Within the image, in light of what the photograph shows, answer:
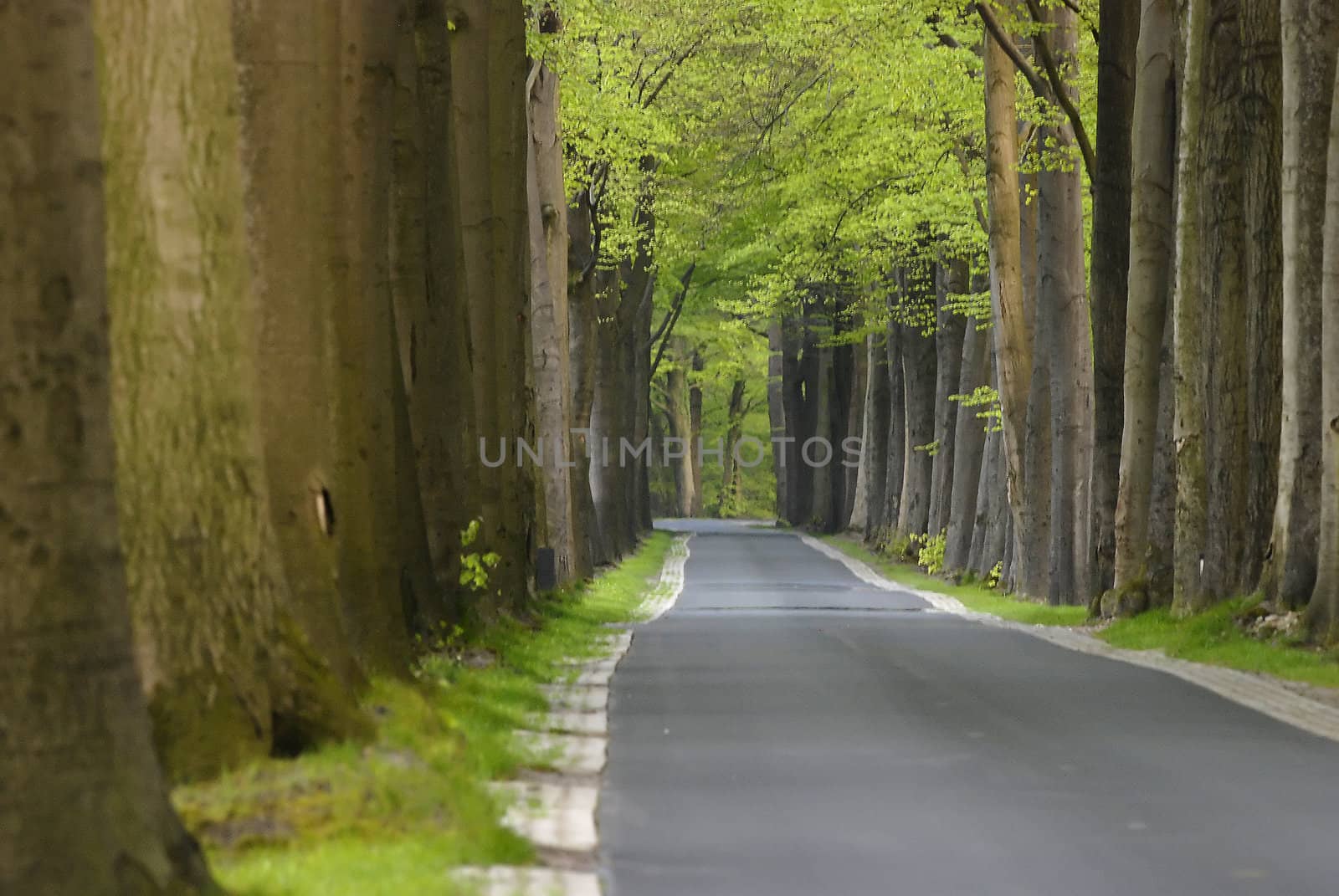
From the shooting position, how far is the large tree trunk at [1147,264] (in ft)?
72.4

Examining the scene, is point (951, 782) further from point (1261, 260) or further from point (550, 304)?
point (550, 304)

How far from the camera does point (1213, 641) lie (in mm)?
18391

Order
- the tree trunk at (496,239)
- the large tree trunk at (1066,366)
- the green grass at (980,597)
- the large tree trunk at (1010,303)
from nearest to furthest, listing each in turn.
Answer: the tree trunk at (496,239) → the green grass at (980,597) → the large tree trunk at (1066,366) → the large tree trunk at (1010,303)

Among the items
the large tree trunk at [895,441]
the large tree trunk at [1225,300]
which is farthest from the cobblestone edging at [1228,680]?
the large tree trunk at [895,441]

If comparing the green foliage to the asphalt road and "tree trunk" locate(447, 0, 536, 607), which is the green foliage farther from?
the asphalt road

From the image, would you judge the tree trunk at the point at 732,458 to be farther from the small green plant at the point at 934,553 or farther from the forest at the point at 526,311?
the small green plant at the point at 934,553

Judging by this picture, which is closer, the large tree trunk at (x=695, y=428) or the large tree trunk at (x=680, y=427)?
the large tree trunk at (x=680, y=427)

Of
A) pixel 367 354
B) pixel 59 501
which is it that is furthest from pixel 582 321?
pixel 59 501

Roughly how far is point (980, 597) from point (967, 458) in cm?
634

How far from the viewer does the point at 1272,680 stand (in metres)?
15.5

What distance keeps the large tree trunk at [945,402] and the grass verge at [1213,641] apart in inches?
517

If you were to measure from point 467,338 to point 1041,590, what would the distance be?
45.8ft

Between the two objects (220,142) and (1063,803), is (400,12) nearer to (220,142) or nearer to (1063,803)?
(220,142)

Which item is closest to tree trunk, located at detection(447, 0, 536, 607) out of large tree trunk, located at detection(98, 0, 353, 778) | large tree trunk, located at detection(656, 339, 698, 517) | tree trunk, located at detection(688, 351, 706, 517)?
large tree trunk, located at detection(98, 0, 353, 778)
